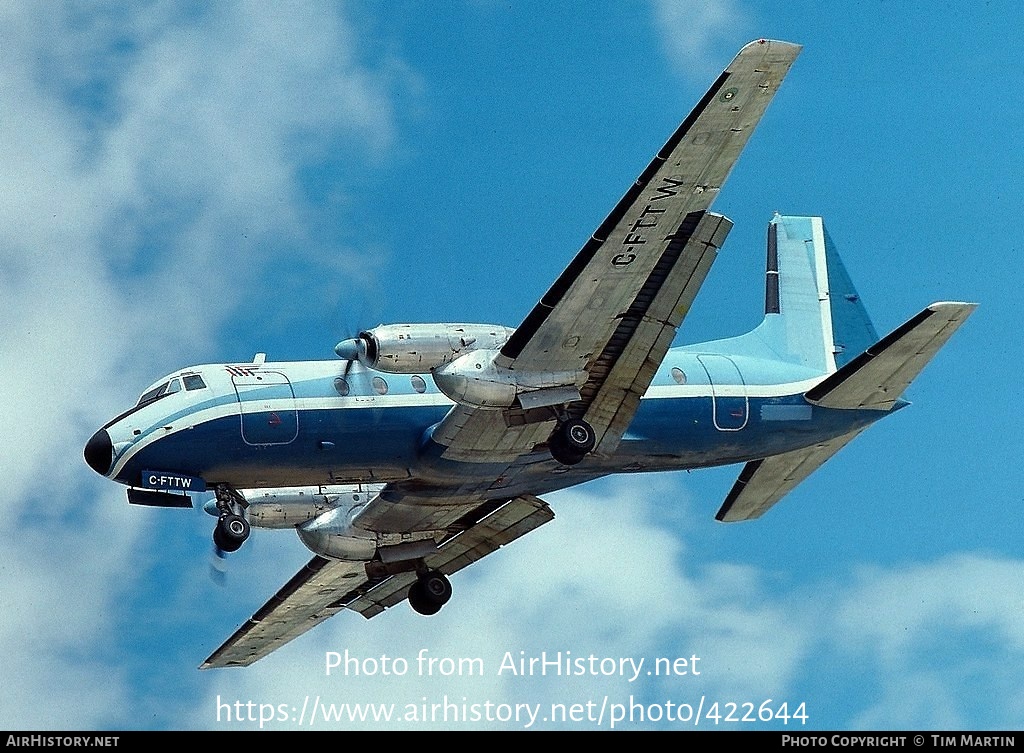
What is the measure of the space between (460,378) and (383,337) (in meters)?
1.35

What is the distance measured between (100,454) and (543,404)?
707 cm

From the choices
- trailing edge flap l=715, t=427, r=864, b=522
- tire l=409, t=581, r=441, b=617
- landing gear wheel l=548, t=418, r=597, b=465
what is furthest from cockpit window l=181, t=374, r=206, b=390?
trailing edge flap l=715, t=427, r=864, b=522

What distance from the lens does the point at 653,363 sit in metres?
26.8

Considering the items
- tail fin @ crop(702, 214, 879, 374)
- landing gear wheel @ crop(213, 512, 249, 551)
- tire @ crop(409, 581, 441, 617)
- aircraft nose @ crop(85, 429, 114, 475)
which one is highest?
tail fin @ crop(702, 214, 879, 374)

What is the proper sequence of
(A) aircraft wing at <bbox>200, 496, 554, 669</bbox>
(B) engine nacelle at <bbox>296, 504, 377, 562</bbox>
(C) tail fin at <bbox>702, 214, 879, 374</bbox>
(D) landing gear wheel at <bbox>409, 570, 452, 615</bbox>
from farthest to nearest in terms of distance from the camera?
(D) landing gear wheel at <bbox>409, 570, 452, 615</bbox> < (A) aircraft wing at <bbox>200, 496, 554, 669</bbox> < (B) engine nacelle at <bbox>296, 504, 377, 562</bbox> < (C) tail fin at <bbox>702, 214, 879, 374</bbox>

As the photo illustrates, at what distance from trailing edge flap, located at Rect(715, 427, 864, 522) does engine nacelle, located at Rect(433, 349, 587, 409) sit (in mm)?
5542

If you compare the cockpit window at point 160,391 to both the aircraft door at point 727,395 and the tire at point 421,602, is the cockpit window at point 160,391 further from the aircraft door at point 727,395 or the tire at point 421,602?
the aircraft door at point 727,395

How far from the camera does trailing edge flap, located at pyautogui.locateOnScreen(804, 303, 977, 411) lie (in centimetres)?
2681

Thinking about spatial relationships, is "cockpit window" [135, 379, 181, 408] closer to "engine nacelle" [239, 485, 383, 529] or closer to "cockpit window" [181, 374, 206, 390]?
"cockpit window" [181, 374, 206, 390]

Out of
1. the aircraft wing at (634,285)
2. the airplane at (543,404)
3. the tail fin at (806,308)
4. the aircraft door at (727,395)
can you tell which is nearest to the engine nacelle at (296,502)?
the airplane at (543,404)

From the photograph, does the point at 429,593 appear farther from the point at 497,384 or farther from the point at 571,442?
the point at 497,384

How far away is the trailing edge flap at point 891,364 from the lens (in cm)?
2681

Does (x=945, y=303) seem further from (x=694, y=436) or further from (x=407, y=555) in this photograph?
(x=407, y=555)
